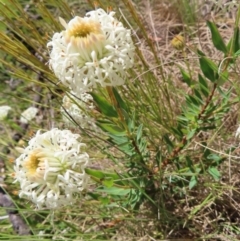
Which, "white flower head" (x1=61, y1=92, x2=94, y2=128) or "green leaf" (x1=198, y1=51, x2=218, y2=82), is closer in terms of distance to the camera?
"green leaf" (x1=198, y1=51, x2=218, y2=82)

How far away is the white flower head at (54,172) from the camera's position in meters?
0.91

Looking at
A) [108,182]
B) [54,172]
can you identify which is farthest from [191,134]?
[54,172]

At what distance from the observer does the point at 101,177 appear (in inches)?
41.1

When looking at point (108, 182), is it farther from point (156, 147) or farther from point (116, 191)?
point (156, 147)

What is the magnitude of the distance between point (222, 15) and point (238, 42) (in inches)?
31.6

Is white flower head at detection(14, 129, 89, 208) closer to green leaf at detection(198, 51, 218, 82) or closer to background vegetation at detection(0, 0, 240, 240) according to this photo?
background vegetation at detection(0, 0, 240, 240)

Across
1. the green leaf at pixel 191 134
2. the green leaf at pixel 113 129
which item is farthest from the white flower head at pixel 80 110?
the green leaf at pixel 191 134

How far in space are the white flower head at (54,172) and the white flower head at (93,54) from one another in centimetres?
12

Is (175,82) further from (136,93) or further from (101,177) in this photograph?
(101,177)

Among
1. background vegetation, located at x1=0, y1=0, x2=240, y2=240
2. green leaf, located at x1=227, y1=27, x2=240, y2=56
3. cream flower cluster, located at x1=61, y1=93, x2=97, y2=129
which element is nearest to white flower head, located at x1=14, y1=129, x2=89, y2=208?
background vegetation, located at x1=0, y1=0, x2=240, y2=240

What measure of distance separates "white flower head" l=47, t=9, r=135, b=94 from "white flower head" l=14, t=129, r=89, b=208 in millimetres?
120

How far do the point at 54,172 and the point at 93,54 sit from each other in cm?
22

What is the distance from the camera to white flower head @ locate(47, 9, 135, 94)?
855mm

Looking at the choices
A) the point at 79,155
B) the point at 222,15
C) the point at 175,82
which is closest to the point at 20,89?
the point at 175,82
